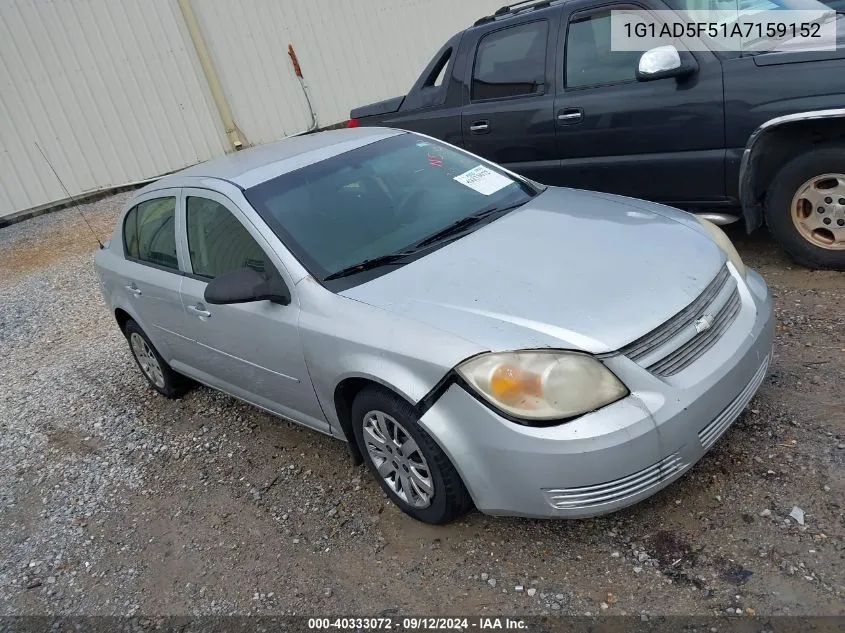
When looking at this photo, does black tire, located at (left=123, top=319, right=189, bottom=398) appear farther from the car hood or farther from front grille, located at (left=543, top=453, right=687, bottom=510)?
front grille, located at (left=543, top=453, right=687, bottom=510)

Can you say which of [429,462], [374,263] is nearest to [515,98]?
[374,263]

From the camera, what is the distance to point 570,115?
482 centimetres

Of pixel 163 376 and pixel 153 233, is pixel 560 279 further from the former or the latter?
pixel 163 376

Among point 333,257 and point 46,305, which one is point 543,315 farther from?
point 46,305

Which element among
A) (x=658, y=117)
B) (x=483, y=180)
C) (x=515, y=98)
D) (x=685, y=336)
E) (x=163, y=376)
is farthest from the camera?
(x=515, y=98)

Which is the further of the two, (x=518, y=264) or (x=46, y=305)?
(x=46, y=305)

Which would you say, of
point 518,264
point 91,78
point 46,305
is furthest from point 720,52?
point 91,78

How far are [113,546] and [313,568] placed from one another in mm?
1183

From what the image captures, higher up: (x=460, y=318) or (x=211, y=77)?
(x=211, y=77)

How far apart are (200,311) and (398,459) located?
148 centimetres

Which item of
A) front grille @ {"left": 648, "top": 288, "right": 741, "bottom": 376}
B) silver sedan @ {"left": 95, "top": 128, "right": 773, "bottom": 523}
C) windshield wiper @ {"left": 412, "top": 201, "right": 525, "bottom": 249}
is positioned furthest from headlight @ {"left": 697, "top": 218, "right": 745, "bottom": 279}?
windshield wiper @ {"left": 412, "top": 201, "right": 525, "bottom": 249}

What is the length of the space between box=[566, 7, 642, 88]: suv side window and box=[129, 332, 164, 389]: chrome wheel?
133 inches

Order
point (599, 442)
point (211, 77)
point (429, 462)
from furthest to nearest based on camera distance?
1. point (211, 77)
2. point (429, 462)
3. point (599, 442)

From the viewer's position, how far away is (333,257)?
125 inches
